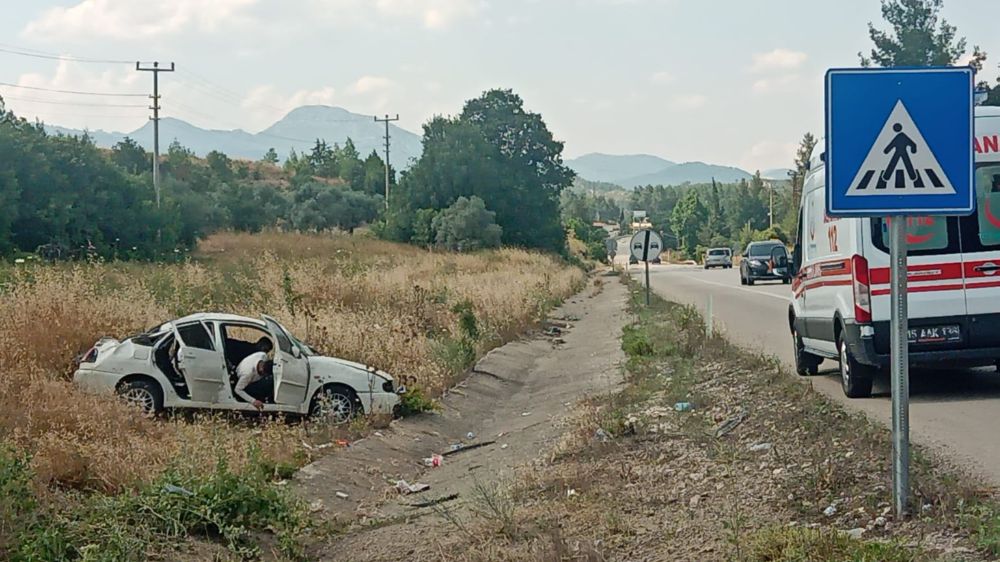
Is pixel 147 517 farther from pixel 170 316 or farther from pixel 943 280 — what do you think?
pixel 170 316

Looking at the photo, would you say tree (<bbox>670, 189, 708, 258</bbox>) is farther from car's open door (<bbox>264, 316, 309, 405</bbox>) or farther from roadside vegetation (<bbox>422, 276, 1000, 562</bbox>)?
roadside vegetation (<bbox>422, 276, 1000, 562</bbox>)

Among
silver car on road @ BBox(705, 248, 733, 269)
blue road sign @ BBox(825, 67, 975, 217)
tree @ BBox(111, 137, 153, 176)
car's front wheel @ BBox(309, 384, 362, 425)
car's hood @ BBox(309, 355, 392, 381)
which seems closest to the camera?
blue road sign @ BBox(825, 67, 975, 217)

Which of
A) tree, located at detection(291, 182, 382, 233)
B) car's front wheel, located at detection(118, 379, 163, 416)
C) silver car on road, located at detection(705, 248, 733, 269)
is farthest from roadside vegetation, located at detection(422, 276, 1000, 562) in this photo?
tree, located at detection(291, 182, 382, 233)

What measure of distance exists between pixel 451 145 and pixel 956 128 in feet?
237

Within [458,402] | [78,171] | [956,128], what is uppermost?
[78,171]

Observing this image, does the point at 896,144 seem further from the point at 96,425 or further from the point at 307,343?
the point at 307,343

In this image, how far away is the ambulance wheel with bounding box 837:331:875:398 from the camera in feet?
38.1

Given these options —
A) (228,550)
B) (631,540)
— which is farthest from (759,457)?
(228,550)

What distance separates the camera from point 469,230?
6725cm

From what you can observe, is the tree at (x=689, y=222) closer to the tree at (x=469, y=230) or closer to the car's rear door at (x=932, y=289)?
the tree at (x=469, y=230)

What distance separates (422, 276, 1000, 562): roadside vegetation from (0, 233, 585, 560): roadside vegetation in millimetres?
2177

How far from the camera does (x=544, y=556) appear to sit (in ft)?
22.0

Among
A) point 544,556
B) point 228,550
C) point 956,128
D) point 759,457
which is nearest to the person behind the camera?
point 956,128

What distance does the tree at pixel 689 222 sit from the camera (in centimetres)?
14188
